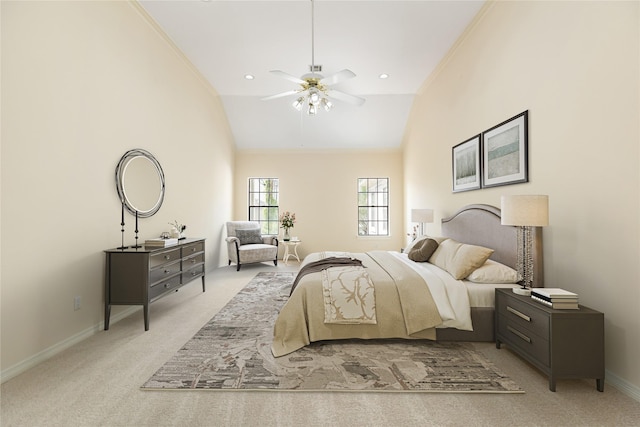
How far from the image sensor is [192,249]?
4.04m

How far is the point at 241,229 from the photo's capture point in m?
6.64

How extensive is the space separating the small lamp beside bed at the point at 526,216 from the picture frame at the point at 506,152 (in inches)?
25.7

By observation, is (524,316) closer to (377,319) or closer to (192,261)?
(377,319)

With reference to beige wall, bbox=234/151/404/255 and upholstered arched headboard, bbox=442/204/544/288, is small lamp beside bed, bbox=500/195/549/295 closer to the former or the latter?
upholstered arched headboard, bbox=442/204/544/288

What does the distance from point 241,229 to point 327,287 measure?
14.2ft

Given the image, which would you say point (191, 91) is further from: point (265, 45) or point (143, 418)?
point (143, 418)

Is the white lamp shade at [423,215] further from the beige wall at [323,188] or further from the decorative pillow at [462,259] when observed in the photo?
the beige wall at [323,188]

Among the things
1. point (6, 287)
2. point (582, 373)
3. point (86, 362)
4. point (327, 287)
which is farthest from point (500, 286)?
point (6, 287)

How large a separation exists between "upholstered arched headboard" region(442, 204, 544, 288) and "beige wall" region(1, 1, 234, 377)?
4118 millimetres

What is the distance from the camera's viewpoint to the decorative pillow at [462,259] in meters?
2.83

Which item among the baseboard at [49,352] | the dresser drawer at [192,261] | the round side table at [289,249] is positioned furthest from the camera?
the round side table at [289,249]

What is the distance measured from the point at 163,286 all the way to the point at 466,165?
406cm

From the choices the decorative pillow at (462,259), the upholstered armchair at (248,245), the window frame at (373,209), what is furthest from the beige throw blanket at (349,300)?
the window frame at (373,209)

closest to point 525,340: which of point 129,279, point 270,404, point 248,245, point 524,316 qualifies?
point 524,316
